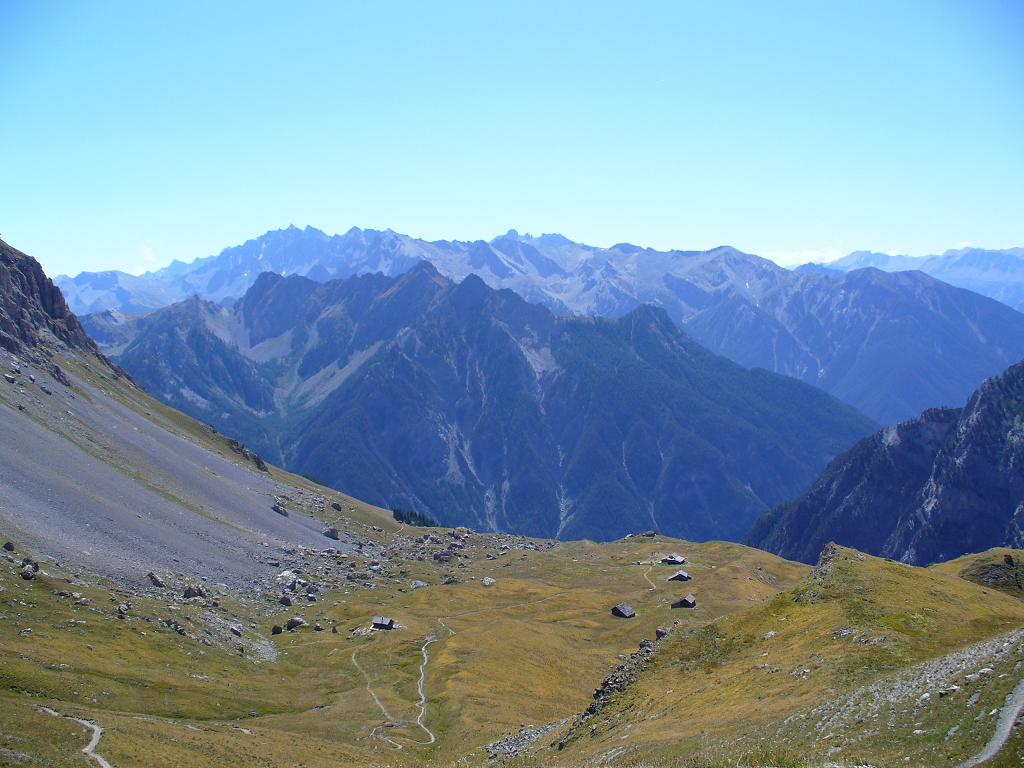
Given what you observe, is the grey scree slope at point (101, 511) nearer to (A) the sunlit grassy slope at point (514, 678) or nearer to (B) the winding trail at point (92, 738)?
(A) the sunlit grassy slope at point (514, 678)

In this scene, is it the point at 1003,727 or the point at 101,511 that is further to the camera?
the point at 101,511

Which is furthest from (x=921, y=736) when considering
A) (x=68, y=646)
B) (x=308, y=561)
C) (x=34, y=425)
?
(x=34, y=425)

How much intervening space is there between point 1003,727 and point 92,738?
207ft

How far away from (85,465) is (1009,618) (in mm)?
173787

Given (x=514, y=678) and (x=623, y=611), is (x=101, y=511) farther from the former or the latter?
(x=623, y=611)

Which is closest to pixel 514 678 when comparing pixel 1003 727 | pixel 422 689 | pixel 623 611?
pixel 422 689

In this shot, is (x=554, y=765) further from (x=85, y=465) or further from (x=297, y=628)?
(x=85, y=465)

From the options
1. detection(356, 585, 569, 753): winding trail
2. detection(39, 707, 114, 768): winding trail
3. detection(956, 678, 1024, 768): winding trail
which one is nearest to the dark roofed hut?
detection(356, 585, 569, 753): winding trail

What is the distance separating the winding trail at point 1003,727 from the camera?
37.8 meters

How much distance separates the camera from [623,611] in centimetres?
15925

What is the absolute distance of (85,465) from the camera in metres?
174

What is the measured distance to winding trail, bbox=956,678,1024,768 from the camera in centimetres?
3784

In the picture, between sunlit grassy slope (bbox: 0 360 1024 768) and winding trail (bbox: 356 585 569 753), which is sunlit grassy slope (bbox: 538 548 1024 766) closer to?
sunlit grassy slope (bbox: 0 360 1024 768)

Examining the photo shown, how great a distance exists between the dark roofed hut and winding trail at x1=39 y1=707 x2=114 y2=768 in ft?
362
